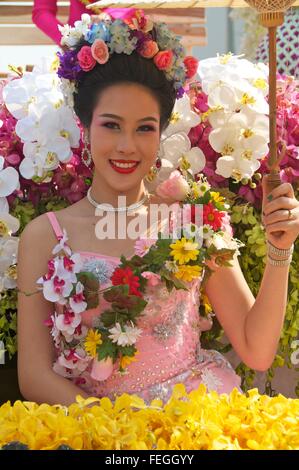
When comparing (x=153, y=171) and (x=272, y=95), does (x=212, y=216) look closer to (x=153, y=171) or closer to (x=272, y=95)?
(x=153, y=171)

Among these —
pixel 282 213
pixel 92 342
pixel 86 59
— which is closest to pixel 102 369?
pixel 92 342

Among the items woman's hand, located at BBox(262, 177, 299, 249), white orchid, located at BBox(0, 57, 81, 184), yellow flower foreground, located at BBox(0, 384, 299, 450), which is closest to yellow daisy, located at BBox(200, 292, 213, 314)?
woman's hand, located at BBox(262, 177, 299, 249)

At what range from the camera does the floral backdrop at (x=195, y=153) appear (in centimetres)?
284

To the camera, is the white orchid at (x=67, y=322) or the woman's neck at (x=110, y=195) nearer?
the white orchid at (x=67, y=322)

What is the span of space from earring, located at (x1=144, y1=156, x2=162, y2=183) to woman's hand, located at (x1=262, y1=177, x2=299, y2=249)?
0.59 metres

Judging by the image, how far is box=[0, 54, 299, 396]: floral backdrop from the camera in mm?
2844

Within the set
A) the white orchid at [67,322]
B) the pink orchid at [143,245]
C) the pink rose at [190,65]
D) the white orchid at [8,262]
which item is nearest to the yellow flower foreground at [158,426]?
the white orchid at [67,322]

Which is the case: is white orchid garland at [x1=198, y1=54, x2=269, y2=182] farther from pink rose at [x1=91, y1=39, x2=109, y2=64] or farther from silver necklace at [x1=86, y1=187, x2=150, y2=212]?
pink rose at [x1=91, y1=39, x2=109, y2=64]

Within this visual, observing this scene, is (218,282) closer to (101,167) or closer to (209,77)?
(101,167)

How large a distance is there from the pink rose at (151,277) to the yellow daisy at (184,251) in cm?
8

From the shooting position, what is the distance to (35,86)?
294cm

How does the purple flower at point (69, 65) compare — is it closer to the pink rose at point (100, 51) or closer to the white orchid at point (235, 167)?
the pink rose at point (100, 51)
